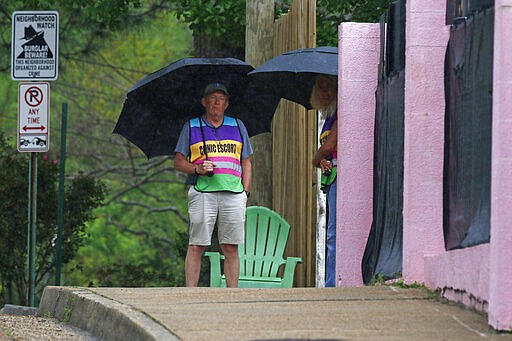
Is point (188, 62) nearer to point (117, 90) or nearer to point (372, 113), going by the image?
point (372, 113)

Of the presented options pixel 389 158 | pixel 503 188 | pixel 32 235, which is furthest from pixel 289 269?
pixel 503 188

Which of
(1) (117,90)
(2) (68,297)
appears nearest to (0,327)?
(2) (68,297)

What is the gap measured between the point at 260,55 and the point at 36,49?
90.1 inches

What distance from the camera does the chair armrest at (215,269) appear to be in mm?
12875

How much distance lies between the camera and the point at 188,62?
1220cm

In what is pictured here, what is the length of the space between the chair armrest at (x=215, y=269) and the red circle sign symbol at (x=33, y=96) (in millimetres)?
2348

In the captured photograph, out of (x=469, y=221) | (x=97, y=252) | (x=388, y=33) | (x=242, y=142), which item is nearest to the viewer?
(x=469, y=221)

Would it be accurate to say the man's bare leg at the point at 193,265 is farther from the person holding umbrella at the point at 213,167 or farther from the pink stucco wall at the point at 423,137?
the pink stucco wall at the point at 423,137

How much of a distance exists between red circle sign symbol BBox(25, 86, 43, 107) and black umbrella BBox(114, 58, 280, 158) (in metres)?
1.47

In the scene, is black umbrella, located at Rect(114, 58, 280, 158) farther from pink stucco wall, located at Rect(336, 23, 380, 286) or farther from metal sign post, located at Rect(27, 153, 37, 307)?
pink stucco wall, located at Rect(336, 23, 380, 286)

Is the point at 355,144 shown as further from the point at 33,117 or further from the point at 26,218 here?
the point at 26,218

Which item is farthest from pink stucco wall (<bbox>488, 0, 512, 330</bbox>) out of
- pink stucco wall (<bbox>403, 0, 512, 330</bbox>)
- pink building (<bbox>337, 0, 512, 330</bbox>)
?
pink stucco wall (<bbox>403, 0, 512, 330</bbox>)

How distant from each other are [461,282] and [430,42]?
1755 millimetres

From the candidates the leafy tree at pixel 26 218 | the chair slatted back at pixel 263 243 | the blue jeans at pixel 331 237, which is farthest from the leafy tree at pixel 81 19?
the blue jeans at pixel 331 237
